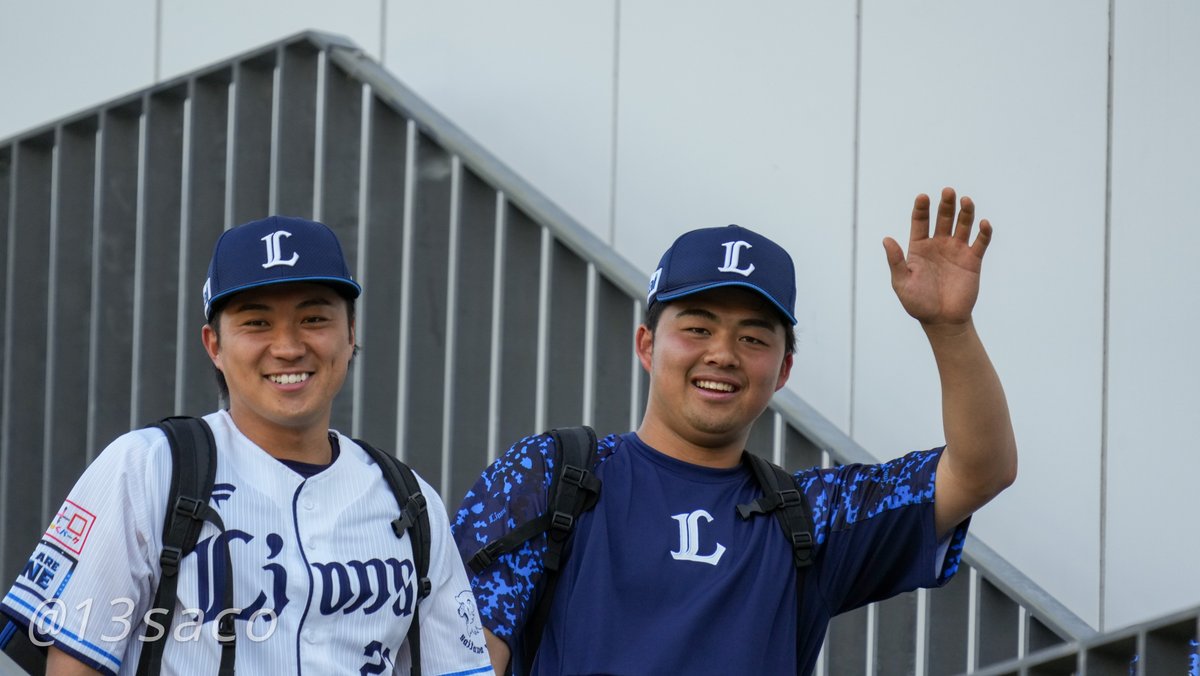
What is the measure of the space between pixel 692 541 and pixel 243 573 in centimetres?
85

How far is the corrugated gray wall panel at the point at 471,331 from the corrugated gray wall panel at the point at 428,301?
0.07 meters

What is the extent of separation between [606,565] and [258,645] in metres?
0.68

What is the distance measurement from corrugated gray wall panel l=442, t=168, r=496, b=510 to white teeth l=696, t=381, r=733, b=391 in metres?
2.05

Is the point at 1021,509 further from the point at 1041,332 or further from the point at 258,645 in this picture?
the point at 258,645

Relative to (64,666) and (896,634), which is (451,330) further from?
(64,666)

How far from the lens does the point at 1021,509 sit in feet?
16.7

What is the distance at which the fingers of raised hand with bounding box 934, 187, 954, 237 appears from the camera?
10.2 feet

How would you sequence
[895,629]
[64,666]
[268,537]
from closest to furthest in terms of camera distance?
1. [64,666]
2. [268,537]
3. [895,629]

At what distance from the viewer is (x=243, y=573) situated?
2.69 metres

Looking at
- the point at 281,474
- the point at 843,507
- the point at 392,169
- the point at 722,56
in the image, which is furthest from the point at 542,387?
the point at 281,474

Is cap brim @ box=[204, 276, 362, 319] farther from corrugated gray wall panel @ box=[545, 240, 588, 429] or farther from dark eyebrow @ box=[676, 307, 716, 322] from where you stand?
corrugated gray wall panel @ box=[545, 240, 588, 429]

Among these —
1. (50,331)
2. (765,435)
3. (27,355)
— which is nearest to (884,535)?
(765,435)

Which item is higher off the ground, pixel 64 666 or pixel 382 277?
pixel 382 277

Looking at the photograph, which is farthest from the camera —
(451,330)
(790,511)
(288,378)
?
(451,330)
